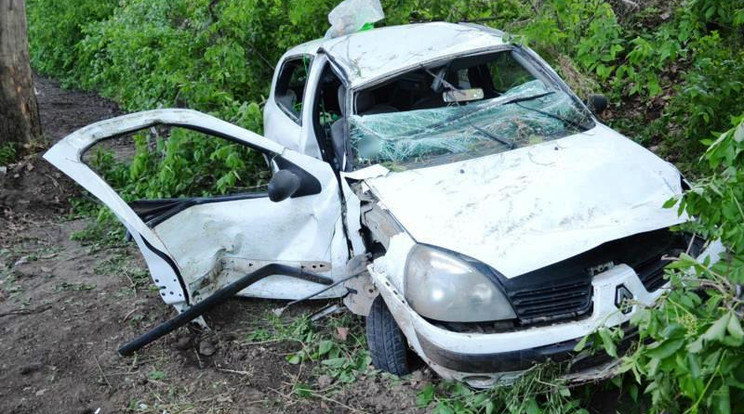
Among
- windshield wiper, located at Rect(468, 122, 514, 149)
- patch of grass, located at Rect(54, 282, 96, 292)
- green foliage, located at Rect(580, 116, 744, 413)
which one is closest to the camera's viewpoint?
green foliage, located at Rect(580, 116, 744, 413)

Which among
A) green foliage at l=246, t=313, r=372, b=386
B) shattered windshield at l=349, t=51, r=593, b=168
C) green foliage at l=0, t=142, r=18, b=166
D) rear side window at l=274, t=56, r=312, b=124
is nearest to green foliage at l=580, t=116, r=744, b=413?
shattered windshield at l=349, t=51, r=593, b=168

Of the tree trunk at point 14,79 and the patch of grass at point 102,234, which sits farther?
the tree trunk at point 14,79

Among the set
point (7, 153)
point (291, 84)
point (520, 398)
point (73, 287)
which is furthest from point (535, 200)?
point (7, 153)

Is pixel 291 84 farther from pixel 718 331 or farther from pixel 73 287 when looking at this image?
pixel 718 331

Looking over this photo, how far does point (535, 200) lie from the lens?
128 inches

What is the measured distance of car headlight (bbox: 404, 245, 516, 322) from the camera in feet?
9.69

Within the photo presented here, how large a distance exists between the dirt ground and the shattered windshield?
119 centimetres

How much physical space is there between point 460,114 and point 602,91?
3932mm

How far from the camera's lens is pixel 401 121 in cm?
409

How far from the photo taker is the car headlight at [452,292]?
116 inches

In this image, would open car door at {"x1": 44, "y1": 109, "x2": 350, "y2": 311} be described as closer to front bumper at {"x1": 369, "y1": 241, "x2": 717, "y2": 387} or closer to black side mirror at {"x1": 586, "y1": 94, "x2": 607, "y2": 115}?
front bumper at {"x1": 369, "y1": 241, "x2": 717, "y2": 387}

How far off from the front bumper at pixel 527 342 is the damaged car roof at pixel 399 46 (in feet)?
6.13

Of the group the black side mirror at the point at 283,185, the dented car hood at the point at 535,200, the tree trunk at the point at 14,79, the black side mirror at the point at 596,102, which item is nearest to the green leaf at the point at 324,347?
the black side mirror at the point at 283,185

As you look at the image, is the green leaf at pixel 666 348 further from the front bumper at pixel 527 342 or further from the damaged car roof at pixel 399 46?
the damaged car roof at pixel 399 46
